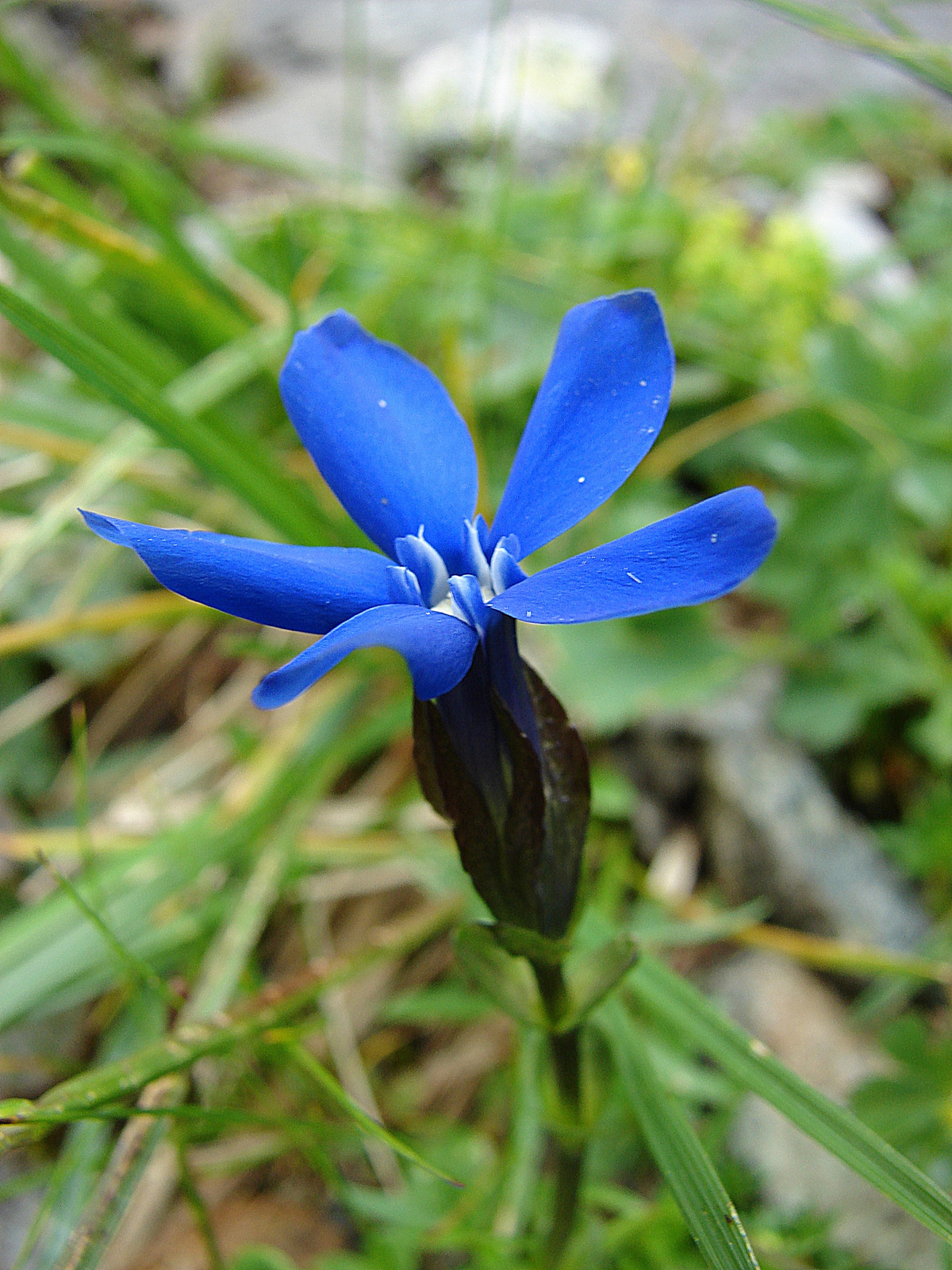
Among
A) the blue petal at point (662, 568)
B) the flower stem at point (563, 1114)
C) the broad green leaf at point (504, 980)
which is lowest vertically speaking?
the flower stem at point (563, 1114)

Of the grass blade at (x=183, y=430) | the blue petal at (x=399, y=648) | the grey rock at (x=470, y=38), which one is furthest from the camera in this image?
the grey rock at (x=470, y=38)

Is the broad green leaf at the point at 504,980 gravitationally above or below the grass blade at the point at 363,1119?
above

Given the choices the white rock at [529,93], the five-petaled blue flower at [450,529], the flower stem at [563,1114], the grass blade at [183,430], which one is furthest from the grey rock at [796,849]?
the white rock at [529,93]

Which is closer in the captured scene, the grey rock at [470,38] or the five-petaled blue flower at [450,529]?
the five-petaled blue flower at [450,529]

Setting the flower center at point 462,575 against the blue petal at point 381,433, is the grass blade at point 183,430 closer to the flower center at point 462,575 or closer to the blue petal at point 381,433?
the blue petal at point 381,433

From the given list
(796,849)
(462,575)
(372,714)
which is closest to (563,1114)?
(462,575)

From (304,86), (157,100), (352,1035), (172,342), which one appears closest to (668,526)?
(352,1035)

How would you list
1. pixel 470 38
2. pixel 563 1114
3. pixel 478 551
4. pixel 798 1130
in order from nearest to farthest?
pixel 478 551, pixel 563 1114, pixel 798 1130, pixel 470 38

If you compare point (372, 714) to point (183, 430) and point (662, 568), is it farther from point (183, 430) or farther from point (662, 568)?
point (662, 568)
